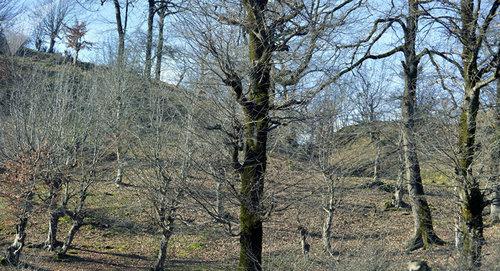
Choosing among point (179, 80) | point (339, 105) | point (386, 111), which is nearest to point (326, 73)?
point (179, 80)

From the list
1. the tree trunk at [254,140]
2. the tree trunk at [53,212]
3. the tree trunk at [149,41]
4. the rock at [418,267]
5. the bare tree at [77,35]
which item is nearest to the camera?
the tree trunk at [254,140]

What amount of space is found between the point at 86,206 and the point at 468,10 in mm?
13146

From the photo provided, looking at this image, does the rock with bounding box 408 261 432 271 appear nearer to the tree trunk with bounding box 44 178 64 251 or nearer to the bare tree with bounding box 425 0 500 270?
the bare tree with bounding box 425 0 500 270

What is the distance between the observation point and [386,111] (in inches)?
685

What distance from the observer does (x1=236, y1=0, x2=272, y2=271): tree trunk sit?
6.96m

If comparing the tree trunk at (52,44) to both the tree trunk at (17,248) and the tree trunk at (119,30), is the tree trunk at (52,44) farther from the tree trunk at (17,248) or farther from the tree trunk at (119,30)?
the tree trunk at (17,248)

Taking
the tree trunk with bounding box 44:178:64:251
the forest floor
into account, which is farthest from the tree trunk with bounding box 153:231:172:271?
the tree trunk with bounding box 44:178:64:251

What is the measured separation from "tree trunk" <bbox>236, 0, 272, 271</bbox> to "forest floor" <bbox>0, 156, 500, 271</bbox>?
3.67 metres

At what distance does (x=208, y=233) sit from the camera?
1655cm

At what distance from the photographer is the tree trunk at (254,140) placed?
274 inches

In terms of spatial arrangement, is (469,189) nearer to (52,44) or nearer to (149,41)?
(149,41)

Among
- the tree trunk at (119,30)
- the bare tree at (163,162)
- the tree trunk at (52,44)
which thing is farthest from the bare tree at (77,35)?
the bare tree at (163,162)

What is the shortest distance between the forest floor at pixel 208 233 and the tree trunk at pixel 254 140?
3.67 m

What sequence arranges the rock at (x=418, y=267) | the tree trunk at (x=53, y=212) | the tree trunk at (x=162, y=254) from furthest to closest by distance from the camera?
the tree trunk at (x=162, y=254) < the tree trunk at (x=53, y=212) < the rock at (x=418, y=267)
